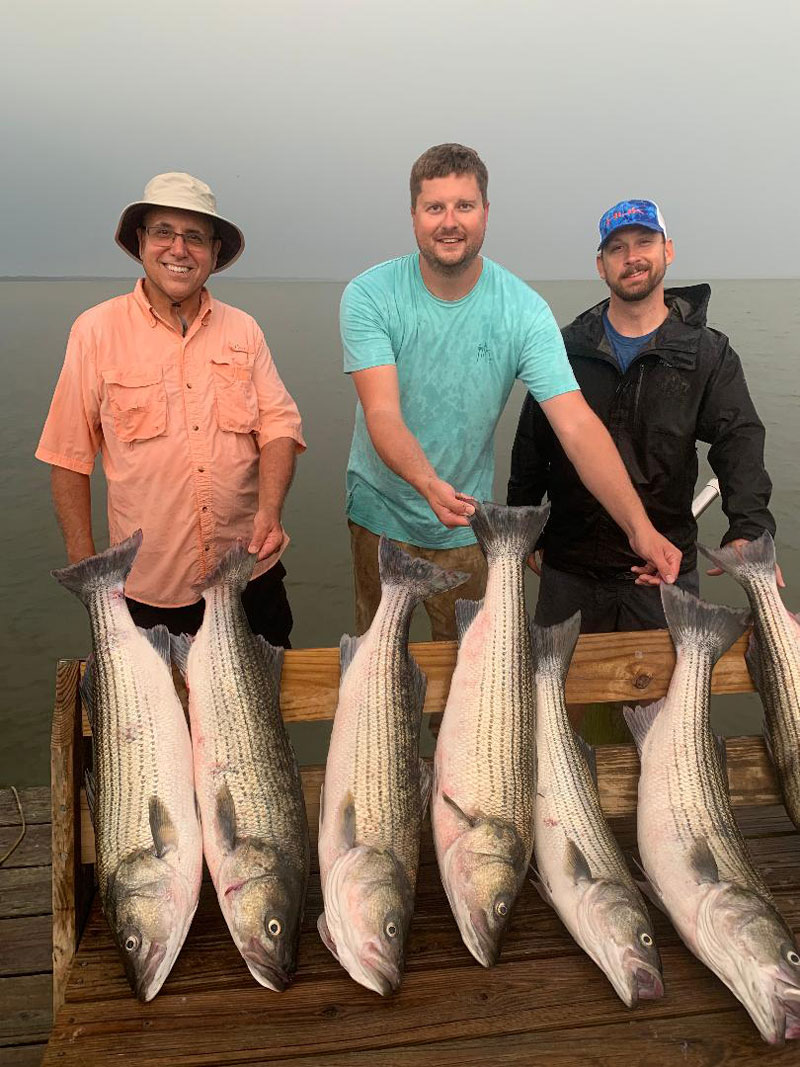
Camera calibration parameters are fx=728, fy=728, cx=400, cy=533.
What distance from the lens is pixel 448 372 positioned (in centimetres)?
404

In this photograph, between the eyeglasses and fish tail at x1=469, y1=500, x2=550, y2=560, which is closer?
fish tail at x1=469, y1=500, x2=550, y2=560

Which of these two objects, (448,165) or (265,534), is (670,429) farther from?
(265,534)

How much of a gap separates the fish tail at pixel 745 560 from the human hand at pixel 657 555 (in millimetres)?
161

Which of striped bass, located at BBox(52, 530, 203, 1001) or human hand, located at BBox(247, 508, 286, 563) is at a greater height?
human hand, located at BBox(247, 508, 286, 563)

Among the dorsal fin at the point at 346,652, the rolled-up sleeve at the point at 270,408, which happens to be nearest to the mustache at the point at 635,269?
the rolled-up sleeve at the point at 270,408

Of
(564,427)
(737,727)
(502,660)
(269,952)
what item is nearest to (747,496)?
(564,427)

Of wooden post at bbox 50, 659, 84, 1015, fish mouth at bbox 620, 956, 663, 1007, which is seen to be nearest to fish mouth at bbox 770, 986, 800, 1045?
fish mouth at bbox 620, 956, 663, 1007

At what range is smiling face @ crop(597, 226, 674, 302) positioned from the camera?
4.46 m

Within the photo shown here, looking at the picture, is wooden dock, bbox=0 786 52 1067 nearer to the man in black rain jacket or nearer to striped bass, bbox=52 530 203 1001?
striped bass, bbox=52 530 203 1001

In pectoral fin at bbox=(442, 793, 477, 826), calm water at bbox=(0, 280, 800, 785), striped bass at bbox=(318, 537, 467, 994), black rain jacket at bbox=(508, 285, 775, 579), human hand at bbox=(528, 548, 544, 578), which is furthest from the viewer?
calm water at bbox=(0, 280, 800, 785)

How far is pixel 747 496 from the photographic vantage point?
14.2 ft

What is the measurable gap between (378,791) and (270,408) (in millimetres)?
2324

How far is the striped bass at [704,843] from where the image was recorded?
2.10 meters

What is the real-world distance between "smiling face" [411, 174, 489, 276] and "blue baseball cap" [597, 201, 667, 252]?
1186 mm
